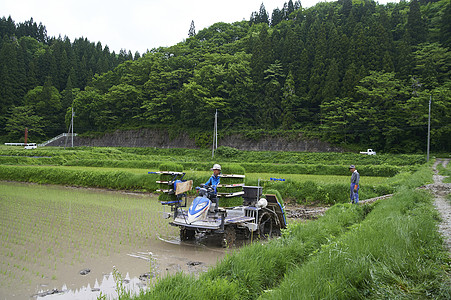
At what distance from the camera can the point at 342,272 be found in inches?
127

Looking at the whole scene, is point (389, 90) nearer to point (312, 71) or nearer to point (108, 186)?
point (312, 71)

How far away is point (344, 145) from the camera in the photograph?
39062 millimetres

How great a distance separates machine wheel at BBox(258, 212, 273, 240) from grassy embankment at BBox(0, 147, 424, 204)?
1187 mm

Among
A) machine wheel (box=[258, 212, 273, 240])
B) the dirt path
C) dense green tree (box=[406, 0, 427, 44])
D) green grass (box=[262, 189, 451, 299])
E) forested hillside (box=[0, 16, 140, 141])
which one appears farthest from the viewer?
forested hillside (box=[0, 16, 140, 141])

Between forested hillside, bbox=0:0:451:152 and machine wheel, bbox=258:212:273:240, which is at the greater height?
forested hillside, bbox=0:0:451:152

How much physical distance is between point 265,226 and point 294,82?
39.9 meters

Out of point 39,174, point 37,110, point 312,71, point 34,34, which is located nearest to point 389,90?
point 312,71

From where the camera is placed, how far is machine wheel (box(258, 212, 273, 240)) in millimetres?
8945

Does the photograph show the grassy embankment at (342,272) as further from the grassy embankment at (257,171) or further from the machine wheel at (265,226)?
the machine wheel at (265,226)

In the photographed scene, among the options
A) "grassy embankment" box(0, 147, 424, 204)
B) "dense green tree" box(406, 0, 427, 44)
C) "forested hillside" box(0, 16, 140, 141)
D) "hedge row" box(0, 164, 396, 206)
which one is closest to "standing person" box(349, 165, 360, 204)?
"grassy embankment" box(0, 147, 424, 204)

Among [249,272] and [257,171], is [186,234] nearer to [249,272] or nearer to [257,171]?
[249,272]

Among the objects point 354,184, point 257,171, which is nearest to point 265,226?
point 354,184

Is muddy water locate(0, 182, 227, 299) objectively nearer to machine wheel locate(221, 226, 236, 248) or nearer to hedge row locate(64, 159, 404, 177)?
machine wheel locate(221, 226, 236, 248)

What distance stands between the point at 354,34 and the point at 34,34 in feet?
355
